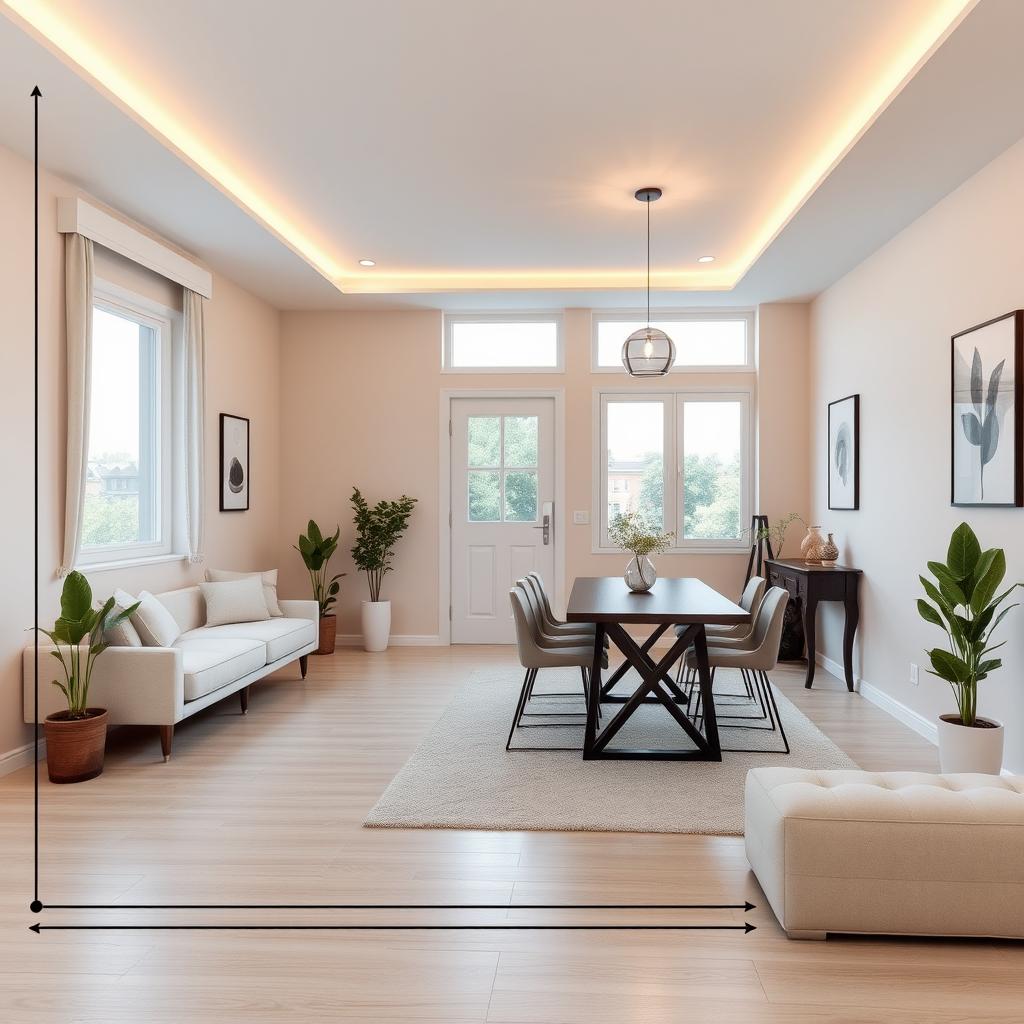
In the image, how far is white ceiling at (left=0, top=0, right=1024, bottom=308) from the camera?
3.08 meters

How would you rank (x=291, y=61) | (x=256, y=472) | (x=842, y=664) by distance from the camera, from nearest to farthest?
(x=291, y=61) < (x=842, y=664) < (x=256, y=472)

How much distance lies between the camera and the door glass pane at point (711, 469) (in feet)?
23.5

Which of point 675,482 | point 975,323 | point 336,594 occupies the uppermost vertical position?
point 975,323

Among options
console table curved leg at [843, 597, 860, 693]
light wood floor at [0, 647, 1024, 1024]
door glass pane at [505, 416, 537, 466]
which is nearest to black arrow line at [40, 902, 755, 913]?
light wood floor at [0, 647, 1024, 1024]

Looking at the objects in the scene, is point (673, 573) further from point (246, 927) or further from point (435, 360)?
point (246, 927)

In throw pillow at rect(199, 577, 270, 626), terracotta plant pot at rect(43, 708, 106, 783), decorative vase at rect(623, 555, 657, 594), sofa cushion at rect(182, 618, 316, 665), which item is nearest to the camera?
terracotta plant pot at rect(43, 708, 106, 783)

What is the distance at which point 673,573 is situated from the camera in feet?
23.5

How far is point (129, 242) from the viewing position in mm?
4598

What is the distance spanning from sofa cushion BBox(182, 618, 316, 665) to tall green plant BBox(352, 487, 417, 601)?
3.76 ft

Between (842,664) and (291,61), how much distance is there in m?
5.05

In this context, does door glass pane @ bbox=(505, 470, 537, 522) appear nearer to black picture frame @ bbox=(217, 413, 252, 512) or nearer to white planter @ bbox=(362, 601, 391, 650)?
white planter @ bbox=(362, 601, 391, 650)

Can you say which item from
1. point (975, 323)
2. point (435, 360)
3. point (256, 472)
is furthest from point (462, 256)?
point (975, 323)

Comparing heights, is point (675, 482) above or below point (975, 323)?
below

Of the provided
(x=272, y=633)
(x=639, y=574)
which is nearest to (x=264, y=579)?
(x=272, y=633)
